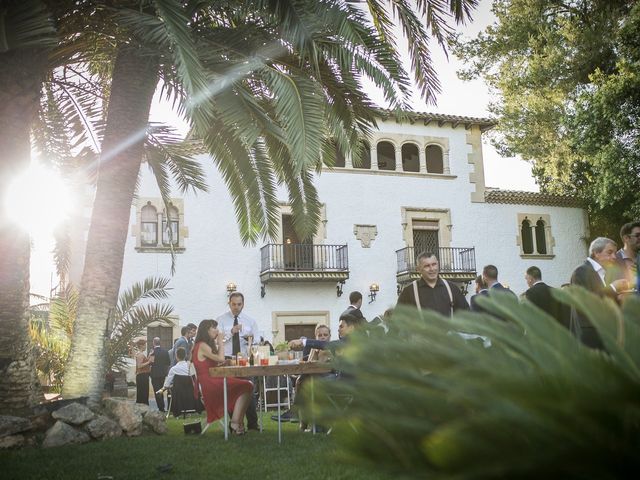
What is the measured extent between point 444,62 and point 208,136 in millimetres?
3184

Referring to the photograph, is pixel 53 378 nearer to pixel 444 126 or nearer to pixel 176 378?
pixel 176 378

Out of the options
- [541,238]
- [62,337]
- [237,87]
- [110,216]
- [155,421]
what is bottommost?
[155,421]

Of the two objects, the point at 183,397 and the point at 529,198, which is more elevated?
the point at 529,198

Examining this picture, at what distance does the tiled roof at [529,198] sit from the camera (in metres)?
21.5

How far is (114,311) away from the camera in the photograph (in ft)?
24.0

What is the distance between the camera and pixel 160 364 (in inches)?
457

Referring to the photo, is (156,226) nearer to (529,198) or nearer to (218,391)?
(218,391)

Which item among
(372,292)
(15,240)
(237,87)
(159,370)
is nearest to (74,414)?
(15,240)

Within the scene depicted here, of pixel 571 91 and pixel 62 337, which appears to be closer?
pixel 62 337

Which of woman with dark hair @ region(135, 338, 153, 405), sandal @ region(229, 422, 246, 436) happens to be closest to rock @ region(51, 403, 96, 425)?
sandal @ region(229, 422, 246, 436)

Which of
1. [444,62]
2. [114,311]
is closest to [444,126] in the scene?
[444,62]

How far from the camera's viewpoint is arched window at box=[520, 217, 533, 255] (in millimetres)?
21906

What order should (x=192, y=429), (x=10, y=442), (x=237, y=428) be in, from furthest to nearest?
(x=192, y=429), (x=237, y=428), (x=10, y=442)

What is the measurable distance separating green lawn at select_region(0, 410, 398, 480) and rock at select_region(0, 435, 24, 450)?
0.76 ft
